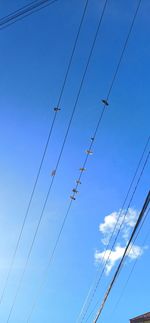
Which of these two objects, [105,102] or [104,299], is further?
[105,102]

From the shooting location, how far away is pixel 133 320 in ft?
99.0

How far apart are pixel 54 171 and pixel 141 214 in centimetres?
589

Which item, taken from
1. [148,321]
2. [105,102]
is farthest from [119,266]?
[148,321]

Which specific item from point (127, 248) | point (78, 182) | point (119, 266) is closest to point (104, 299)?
point (119, 266)

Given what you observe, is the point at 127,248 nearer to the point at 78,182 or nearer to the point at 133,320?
the point at 78,182

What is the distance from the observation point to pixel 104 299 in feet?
34.9

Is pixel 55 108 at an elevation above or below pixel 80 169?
above

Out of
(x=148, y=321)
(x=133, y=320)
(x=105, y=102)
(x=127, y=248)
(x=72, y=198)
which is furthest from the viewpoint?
(x=133, y=320)

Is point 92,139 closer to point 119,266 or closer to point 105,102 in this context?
point 105,102

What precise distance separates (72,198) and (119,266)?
475 centimetres

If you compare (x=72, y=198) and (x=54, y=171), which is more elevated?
(x=54, y=171)

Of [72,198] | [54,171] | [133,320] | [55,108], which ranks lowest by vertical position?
[133,320]

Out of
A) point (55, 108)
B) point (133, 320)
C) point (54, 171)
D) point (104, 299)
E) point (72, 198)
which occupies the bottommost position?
point (104, 299)

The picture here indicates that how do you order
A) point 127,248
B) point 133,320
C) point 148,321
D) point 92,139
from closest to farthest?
point 127,248
point 92,139
point 148,321
point 133,320
